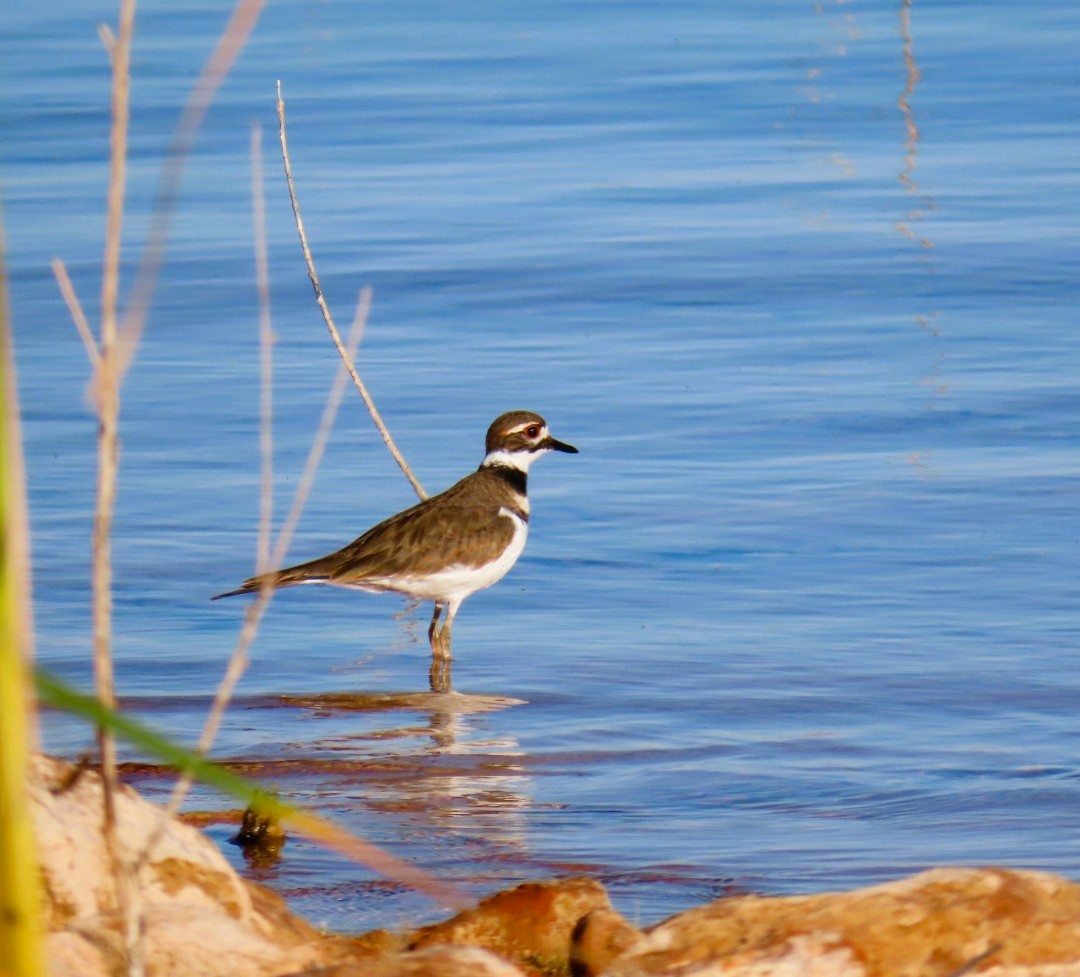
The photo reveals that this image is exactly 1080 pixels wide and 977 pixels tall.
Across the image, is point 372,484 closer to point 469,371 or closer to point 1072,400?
point 469,371

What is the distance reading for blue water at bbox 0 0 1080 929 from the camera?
21.8 ft

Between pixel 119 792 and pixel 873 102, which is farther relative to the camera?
pixel 873 102

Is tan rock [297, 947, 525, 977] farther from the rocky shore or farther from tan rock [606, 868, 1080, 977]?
tan rock [606, 868, 1080, 977]

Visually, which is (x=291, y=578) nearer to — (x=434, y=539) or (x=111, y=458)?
(x=434, y=539)

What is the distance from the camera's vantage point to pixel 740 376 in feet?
41.0

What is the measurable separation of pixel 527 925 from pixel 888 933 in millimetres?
852

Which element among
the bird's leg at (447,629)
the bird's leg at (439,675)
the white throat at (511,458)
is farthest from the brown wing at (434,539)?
the bird's leg at (439,675)

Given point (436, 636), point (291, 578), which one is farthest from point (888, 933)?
point (436, 636)

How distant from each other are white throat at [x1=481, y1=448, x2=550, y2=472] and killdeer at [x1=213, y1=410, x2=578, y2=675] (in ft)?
0.59

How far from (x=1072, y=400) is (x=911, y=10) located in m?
16.6

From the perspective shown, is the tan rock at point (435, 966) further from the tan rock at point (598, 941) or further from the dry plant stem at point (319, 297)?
the dry plant stem at point (319, 297)

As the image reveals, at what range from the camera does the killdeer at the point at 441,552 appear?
8.80 meters

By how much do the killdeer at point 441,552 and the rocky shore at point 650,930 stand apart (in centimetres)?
426

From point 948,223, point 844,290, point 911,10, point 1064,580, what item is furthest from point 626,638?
point 911,10
